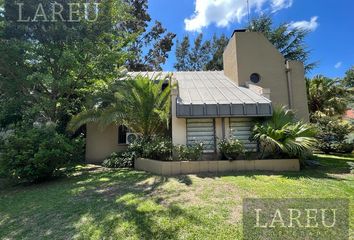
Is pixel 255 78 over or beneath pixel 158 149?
over

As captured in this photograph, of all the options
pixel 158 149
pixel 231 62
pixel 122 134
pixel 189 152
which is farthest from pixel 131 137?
pixel 231 62

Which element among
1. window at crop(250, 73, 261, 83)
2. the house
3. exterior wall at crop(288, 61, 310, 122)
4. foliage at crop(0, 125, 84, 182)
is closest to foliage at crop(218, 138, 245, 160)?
the house

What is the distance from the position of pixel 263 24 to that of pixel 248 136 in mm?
22803

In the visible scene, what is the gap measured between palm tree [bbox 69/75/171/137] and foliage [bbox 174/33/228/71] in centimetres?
2411

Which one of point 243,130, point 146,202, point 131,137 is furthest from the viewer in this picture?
point 131,137

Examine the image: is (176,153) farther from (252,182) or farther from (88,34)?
(88,34)

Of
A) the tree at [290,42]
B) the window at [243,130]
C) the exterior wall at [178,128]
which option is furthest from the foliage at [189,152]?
the tree at [290,42]

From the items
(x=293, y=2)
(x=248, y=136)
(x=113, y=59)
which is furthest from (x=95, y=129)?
(x=293, y=2)

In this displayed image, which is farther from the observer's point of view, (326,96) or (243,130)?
(326,96)

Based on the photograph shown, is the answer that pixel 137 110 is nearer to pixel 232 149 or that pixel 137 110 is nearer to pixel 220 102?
pixel 220 102

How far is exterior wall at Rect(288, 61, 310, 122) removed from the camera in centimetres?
1477

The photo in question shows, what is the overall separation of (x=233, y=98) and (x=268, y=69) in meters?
4.45

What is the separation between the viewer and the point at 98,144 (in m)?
14.7

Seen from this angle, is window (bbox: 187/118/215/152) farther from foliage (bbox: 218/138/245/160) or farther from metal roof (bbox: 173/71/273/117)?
foliage (bbox: 218/138/245/160)
